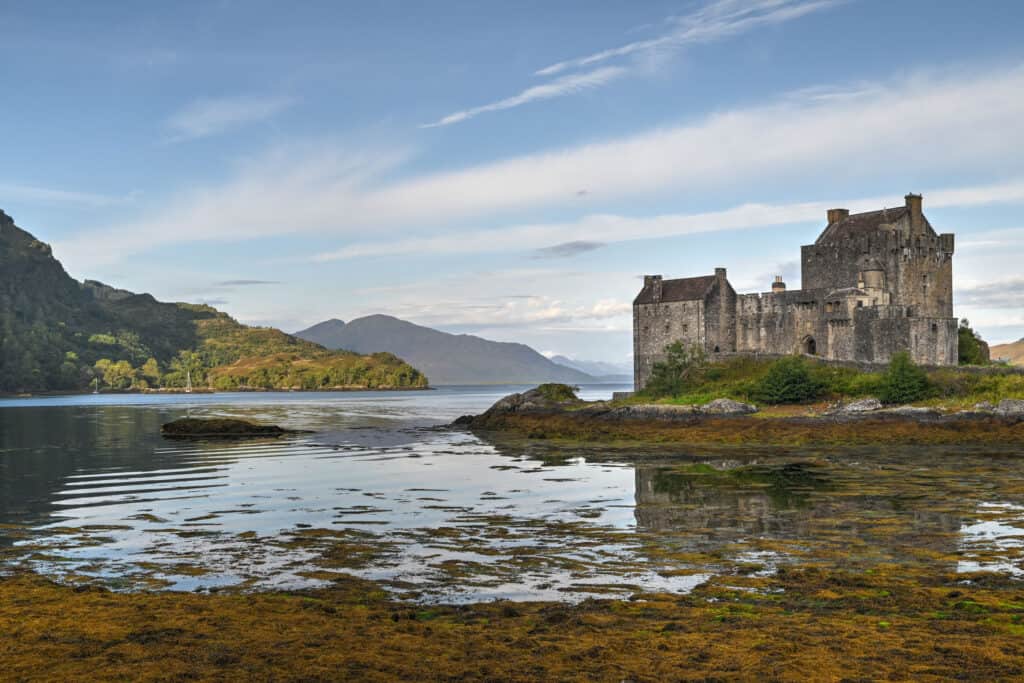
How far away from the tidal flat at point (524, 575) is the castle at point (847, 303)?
29.8 metres

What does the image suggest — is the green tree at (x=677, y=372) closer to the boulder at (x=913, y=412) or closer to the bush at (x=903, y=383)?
the bush at (x=903, y=383)

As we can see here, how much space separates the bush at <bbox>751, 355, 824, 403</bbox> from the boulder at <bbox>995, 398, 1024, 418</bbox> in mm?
11250

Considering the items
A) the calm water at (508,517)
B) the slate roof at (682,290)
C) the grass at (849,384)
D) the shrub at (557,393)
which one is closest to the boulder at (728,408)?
the grass at (849,384)

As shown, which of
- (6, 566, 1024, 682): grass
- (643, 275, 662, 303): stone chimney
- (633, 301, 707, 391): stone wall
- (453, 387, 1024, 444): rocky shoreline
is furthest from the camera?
(643, 275, 662, 303): stone chimney

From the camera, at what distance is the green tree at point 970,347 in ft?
207

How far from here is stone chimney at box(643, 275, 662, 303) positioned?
232 feet

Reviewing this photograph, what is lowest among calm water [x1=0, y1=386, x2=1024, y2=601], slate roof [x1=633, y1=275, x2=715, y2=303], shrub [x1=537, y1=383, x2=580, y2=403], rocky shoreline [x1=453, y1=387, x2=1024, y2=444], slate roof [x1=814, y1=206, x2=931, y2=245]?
calm water [x1=0, y1=386, x2=1024, y2=601]

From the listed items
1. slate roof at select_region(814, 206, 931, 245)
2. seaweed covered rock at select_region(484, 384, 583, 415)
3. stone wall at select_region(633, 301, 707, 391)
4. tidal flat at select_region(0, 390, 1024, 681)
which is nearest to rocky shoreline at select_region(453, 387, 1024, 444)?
seaweed covered rock at select_region(484, 384, 583, 415)

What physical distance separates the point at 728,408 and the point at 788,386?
15.4 ft

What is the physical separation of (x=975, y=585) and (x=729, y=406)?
3842cm

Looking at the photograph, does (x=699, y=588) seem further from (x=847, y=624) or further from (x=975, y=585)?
(x=975, y=585)

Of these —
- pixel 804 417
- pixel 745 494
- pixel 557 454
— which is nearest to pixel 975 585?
pixel 745 494

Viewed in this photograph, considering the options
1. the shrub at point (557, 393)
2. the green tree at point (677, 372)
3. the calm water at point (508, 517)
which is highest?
the green tree at point (677, 372)

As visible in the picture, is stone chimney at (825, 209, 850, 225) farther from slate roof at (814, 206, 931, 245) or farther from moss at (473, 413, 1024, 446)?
moss at (473, 413, 1024, 446)
